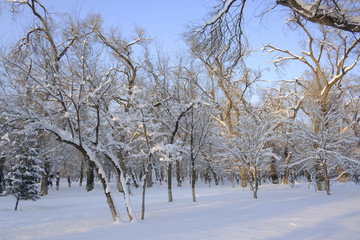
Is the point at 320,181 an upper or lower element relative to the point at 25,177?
lower

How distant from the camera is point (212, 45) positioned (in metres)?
4.50

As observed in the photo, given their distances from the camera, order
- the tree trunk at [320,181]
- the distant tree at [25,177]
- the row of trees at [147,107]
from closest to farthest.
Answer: the row of trees at [147,107] → the distant tree at [25,177] → the tree trunk at [320,181]

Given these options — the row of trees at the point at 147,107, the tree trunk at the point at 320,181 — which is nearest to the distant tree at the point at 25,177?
the row of trees at the point at 147,107

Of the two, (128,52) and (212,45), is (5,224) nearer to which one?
(212,45)

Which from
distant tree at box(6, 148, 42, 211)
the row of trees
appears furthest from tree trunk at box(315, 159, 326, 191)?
distant tree at box(6, 148, 42, 211)

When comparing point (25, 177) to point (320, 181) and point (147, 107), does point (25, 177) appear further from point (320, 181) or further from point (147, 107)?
point (320, 181)

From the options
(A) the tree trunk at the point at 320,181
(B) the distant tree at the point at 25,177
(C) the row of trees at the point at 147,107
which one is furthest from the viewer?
(A) the tree trunk at the point at 320,181

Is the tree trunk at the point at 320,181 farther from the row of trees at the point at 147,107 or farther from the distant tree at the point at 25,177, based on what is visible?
the distant tree at the point at 25,177

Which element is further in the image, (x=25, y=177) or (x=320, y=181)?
(x=320, y=181)

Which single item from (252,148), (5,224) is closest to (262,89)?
(252,148)

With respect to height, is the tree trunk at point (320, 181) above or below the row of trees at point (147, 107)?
below

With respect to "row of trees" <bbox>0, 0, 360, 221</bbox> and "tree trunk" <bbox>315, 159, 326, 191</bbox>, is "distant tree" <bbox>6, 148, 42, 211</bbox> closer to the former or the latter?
"row of trees" <bbox>0, 0, 360, 221</bbox>

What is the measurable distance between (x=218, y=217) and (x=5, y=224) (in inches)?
305

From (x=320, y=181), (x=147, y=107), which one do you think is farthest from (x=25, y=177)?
(x=320, y=181)
